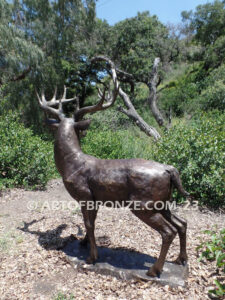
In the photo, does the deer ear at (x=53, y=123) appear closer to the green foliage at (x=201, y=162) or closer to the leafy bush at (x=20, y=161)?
the green foliage at (x=201, y=162)

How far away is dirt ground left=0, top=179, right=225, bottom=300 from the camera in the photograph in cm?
268

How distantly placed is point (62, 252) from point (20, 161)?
13.1 feet

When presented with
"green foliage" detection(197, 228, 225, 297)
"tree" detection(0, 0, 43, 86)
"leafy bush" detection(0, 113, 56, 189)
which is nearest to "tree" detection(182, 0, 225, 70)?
"tree" detection(0, 0, 43, 86)

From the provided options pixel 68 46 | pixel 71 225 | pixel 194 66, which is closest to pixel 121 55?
pixel 68 46

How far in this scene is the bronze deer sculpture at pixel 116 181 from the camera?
253 cm

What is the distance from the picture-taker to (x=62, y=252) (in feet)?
10.9

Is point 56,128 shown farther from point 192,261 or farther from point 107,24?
point 107,24

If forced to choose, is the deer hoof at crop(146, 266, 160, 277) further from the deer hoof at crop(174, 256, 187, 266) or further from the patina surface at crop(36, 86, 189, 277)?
the deer hoof at crop(174, 256, 187, 266)

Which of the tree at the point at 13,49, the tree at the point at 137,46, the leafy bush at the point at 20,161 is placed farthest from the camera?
the tree at the point at 137,46

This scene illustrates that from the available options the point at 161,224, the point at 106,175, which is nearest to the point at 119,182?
the point at 106,175

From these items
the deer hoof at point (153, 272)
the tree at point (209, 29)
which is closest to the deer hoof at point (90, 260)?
the deer hoof at point (153, 272)

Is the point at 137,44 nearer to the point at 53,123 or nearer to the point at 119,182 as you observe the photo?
the point at 53,123

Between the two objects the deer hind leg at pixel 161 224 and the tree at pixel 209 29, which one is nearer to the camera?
the deer hind leg at pixel 161 224

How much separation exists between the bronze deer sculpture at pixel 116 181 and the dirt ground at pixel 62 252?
0.27 m
